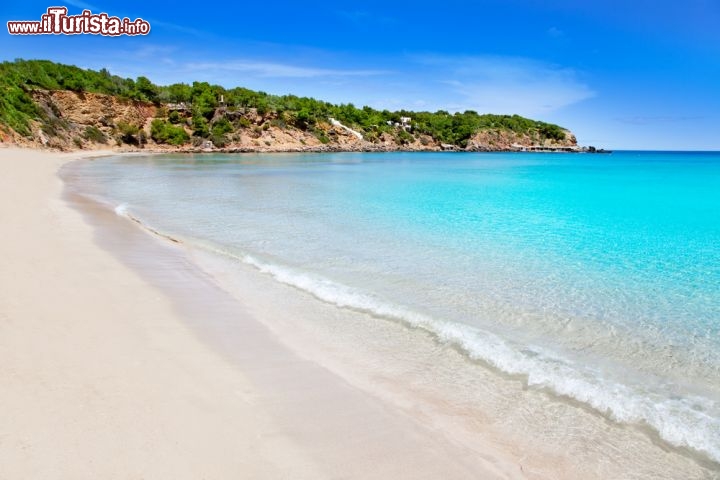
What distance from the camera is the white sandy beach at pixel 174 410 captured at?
2.65 metres

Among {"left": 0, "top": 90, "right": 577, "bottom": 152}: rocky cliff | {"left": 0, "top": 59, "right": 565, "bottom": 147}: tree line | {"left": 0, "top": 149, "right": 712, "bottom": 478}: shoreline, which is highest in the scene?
{"left": 0, "top": 59, "right": 565, "bottom": 147}: tree line

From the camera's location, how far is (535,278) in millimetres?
6984

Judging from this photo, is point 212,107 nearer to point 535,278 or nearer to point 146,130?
point 146,130

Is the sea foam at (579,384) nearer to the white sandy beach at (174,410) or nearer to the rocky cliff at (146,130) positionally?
the white sandy beach at (174,410)

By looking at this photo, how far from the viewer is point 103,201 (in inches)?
580

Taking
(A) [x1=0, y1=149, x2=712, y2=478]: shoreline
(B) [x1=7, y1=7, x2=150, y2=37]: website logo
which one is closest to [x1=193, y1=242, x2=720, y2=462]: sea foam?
(A) [x1=0, y1=149, x2=712, y2=478]: shoreline

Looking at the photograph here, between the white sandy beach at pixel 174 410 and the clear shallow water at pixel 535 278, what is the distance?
1542 millimetres

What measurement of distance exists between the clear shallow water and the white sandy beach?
1542mm

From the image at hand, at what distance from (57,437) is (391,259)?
5.91 meters

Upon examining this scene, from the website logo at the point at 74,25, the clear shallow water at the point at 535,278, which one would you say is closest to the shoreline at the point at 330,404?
the clear shallow water at the point at 535,278

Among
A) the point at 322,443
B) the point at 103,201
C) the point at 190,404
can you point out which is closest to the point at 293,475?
the point at 322,443

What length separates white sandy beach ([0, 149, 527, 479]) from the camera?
2.65m

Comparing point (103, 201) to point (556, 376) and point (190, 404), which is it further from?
point (556, 376)

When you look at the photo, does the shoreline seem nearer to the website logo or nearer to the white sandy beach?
the white sandy beach
